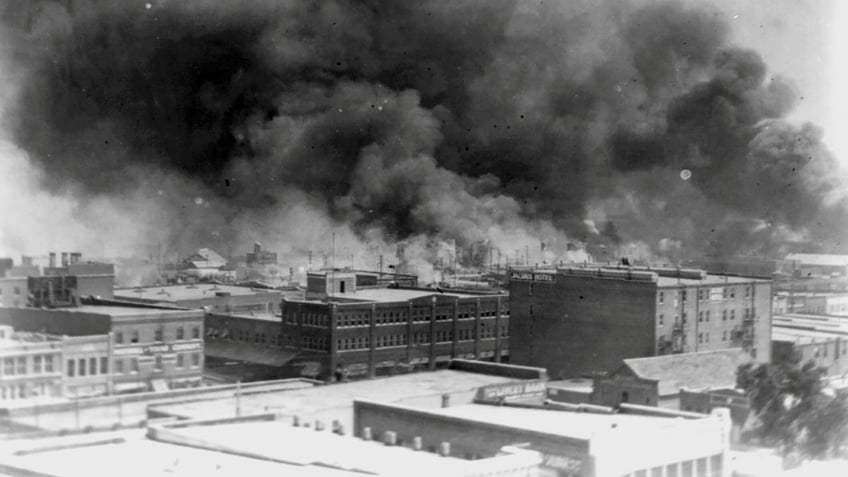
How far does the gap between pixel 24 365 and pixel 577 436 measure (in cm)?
826

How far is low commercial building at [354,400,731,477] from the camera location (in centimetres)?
1445

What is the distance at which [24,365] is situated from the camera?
16609mm

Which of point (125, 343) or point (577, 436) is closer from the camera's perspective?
point (577, 436)

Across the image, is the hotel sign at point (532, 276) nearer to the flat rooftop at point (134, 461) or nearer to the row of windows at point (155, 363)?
the row of windows at point (155, 363)

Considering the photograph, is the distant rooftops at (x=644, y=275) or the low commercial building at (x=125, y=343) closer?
the low commercial building at (x=125, y=343)

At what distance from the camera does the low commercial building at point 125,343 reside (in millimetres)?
17406

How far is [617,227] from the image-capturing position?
162 feet

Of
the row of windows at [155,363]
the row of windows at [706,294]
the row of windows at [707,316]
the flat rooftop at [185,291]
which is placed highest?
the row of windows at [706,294]

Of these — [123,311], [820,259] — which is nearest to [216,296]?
[123,311]

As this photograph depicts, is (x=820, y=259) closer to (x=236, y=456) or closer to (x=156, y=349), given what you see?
(x=156, y=349)

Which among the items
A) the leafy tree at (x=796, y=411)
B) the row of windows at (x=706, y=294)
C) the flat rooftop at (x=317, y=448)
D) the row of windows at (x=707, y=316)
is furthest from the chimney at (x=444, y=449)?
the row of windows at (x=706, y=294)

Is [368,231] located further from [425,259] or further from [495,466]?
[495,466]

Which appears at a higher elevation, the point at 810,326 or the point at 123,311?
the point at 123,311

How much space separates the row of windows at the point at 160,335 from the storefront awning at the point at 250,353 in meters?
4.32
